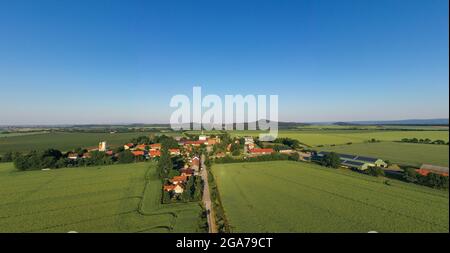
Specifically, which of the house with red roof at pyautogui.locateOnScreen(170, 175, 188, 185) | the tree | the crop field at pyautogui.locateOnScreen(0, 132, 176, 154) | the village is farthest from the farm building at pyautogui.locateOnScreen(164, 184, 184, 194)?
the crop field at pyautogui.locateOnScreen(0, 132, 176, 154)

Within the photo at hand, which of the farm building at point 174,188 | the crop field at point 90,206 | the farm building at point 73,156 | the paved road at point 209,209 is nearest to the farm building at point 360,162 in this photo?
the paved road at point 209,209

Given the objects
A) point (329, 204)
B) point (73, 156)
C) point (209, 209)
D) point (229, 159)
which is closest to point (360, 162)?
point (229, 159)

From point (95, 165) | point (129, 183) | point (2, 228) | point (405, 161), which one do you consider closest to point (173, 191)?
point (129, 183)

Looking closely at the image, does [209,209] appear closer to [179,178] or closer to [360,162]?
[179,178]

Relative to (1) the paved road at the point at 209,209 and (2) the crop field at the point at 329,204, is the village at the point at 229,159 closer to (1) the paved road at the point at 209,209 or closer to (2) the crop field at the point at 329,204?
(1) the paved road at the point at 209,209

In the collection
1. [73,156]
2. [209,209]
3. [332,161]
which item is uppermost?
[332,161]

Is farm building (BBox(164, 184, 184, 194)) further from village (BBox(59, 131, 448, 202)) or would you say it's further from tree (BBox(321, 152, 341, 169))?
tree (BBox(321, 152, 341, 169))
